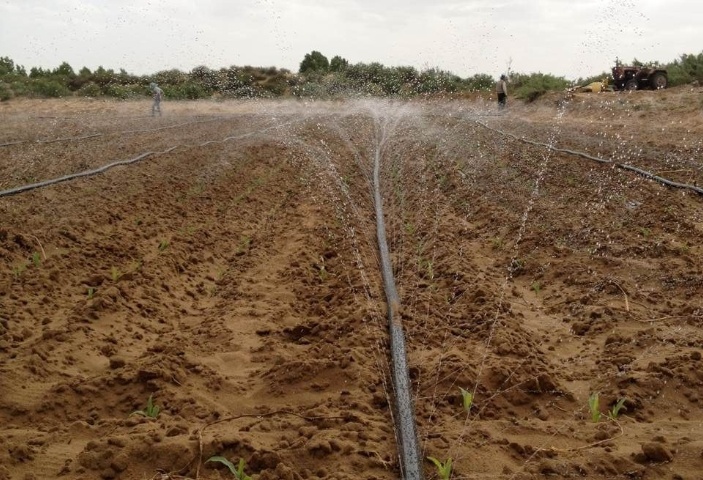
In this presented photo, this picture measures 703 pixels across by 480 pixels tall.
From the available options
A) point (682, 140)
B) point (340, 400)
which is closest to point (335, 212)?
point (340, 400)

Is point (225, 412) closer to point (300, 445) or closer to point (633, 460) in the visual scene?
point (300, 445)

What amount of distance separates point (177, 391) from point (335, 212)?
4.05 metres

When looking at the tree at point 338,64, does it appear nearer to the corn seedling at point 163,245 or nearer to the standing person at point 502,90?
the standing person at point 502,90

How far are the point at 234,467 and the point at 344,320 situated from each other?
163 cm

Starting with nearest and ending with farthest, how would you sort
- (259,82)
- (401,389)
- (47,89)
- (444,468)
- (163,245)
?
(444,468) → (401,389) → (163,245) → (47,89) → (259,82)

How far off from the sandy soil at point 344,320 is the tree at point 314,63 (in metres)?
29.1

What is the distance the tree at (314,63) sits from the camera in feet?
120

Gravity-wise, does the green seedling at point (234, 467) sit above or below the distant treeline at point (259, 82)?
below

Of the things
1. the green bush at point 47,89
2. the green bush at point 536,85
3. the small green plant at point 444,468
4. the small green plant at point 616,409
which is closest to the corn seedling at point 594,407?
the small green plant at point 616,409

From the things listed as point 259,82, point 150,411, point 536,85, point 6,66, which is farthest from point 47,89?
point 150,411

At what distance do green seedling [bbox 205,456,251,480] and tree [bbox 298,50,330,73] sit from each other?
35667 mm

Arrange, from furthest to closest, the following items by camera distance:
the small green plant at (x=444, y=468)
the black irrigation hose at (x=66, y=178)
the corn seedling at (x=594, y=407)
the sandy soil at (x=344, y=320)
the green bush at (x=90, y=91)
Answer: the green bush at (x=90, y=91)
the black irrigation hose at (x=66, y=178)
the corn seedling at (x=594, y=407)
the sandy soil at (x=344, y=320)
the small green plant at (x=444, y=468)

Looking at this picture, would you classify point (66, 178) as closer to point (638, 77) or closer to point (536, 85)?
point (638, 77)

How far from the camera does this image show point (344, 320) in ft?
12.9
